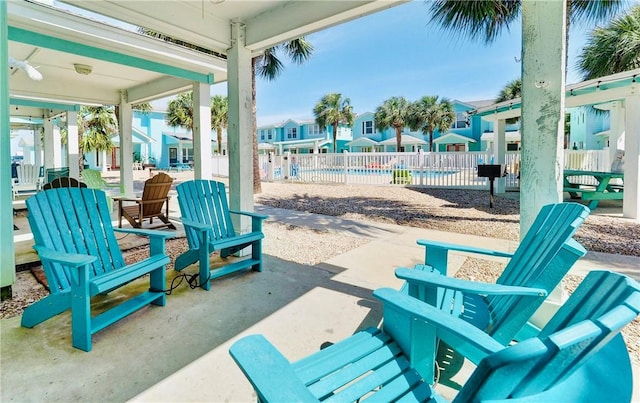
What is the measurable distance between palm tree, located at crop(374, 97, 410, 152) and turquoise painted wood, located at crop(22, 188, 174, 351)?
2824 cm

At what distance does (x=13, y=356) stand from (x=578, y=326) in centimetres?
298

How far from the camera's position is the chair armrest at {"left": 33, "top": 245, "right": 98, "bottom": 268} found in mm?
2078

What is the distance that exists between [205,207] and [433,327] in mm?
2989

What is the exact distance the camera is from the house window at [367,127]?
1368 inches

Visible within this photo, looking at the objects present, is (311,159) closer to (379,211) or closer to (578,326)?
(379,211)

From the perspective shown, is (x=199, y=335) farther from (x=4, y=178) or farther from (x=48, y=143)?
(x=48, y=143)

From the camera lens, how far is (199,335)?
2.42 meters

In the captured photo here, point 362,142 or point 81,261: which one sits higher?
point 362,142

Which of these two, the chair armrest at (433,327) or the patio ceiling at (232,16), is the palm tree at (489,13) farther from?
the chair armrest at (433,327)

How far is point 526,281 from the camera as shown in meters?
1.76

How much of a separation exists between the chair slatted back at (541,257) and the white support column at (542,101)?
0.42 meters

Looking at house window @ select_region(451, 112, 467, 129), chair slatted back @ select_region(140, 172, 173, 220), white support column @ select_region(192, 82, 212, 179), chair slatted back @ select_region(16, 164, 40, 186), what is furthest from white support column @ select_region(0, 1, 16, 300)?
house window @ select_region(451, 112, 467, 129)

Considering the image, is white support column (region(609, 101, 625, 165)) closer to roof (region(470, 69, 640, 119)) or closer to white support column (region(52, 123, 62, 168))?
roof (region(470, 69, 640, 119))

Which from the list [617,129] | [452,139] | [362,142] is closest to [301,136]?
[362,142]
